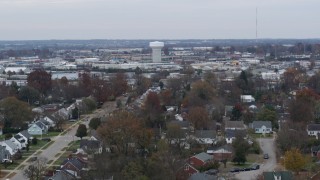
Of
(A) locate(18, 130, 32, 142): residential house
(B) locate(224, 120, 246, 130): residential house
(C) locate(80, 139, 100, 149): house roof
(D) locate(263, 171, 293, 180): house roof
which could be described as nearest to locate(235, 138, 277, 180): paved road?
(D) locate(263, 171, 293, 180): house roof

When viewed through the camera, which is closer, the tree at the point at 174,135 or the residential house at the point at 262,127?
the tree at the point at 174,135

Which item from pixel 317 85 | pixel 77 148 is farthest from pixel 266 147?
pixel 317 85

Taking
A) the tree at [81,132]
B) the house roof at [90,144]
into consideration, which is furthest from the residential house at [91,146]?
the tree at [81,132]

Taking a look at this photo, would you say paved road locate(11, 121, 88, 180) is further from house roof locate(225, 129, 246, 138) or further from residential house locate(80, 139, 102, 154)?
house roof locate(225, 129, 246, 138)

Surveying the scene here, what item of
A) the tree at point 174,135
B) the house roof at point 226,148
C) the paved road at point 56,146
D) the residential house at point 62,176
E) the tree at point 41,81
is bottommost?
the paved road at point 56,146

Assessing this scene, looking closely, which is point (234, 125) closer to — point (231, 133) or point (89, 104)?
point (231, 133)

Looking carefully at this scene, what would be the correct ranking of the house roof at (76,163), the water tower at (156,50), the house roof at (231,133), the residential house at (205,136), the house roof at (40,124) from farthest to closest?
the water tower at (156,50)
the house roof at (40,124)
the house roof at (231,133)
the residential house at (205,136)
the house roof at (76,163)

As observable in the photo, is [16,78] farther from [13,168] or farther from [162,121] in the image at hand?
[13,168]

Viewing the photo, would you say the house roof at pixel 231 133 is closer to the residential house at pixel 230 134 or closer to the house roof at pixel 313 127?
the residential house at pixel 230 134
